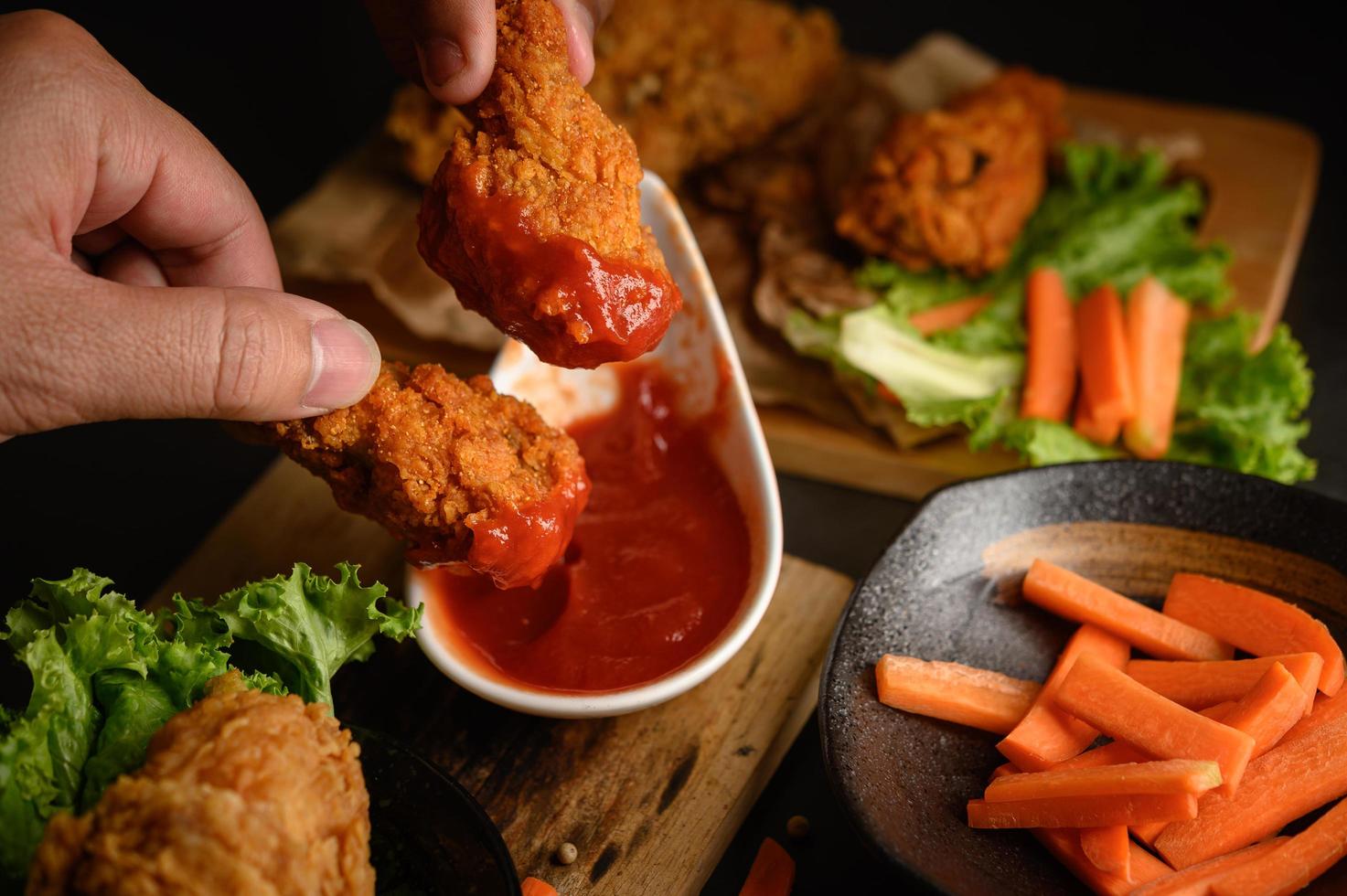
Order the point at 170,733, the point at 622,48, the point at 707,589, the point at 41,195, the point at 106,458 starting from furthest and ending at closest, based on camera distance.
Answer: the point at 622,48 → the point at 106,458 → the point at 707,589 → the point at 41,195 → the point at 170,733

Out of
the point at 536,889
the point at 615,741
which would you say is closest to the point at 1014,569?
the point at 615,741

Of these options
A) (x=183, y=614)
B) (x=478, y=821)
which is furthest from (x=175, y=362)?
(x=478, y=821)

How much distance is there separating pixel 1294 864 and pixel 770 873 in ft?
3.24

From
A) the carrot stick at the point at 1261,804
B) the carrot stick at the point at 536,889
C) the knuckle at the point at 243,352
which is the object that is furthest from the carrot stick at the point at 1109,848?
the knuckle at the point at 243,352

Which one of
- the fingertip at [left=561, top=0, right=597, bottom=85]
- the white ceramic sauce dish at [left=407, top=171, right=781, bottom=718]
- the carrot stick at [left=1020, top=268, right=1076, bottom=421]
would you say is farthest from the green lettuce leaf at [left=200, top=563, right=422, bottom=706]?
the carrot stick at [left=1020, top=268, right=1076, bottom=421]

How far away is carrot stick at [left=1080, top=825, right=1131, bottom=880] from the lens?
2197 mm

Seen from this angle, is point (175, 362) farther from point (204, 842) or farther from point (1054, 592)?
point (1054, 592)

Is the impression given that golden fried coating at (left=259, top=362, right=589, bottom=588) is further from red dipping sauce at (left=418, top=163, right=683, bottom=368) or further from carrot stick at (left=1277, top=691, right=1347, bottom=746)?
carrot stick at (left=1277, top=691, right=1347, bottom=746)

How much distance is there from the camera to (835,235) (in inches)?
168

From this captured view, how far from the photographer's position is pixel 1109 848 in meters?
2.22

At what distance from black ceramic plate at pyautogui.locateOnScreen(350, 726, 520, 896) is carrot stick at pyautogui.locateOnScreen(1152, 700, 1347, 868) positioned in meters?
Result: 1.25

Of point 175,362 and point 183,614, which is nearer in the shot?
point 175,362

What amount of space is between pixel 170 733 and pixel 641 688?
89cm

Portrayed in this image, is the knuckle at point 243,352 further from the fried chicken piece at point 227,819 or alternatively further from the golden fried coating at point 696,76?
the golden fried coating at point 696,76
